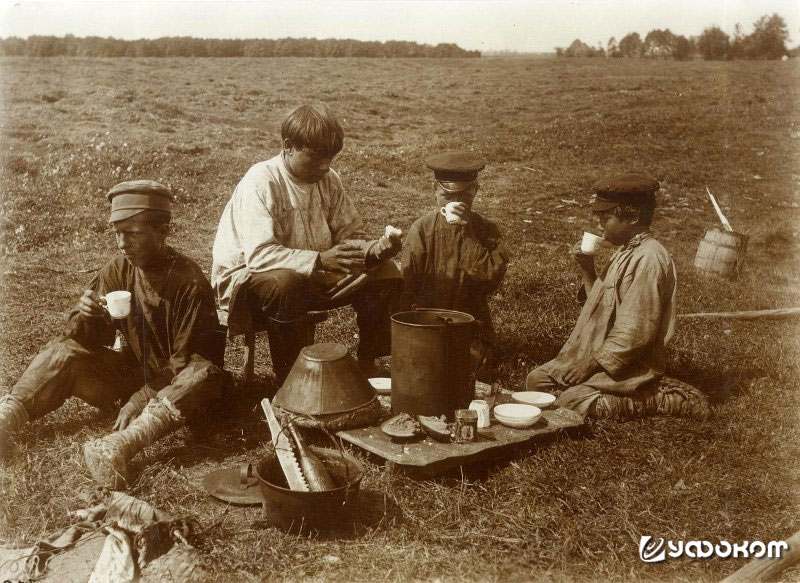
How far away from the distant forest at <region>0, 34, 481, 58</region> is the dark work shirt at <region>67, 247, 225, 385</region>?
62.8 ft

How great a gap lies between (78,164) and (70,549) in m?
10.6

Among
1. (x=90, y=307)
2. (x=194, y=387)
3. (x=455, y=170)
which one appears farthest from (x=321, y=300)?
(x=90, y=307)

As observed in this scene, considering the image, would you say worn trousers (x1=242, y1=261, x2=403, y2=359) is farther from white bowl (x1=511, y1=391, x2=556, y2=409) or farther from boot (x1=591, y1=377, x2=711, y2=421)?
boot (x1=591, y1=377, x2=711, y2=421)

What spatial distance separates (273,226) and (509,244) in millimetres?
5651

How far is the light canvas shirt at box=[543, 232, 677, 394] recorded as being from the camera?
4.97 metres

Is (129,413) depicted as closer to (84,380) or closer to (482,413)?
(84,380)

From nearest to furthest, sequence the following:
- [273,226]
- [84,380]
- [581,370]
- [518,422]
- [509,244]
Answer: [518,422] → [84,380] → [273,226] → [581,370] → [509,244]

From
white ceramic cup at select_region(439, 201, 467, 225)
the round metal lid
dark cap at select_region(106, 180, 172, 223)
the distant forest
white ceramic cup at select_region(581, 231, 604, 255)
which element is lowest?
the round metal lid

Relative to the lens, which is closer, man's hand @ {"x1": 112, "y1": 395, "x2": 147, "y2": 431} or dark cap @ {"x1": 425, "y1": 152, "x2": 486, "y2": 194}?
man's hand @ {"x1": 112, "y1": 395, "x2": 147, "y2": 431}

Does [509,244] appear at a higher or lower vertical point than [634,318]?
lower

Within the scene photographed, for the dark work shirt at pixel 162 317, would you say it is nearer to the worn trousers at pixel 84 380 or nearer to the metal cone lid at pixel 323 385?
the worn trousers at pixel 84 380

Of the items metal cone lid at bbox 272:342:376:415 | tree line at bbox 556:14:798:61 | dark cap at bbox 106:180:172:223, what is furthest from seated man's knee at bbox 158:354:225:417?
tree line at bbox 556:14:798:61

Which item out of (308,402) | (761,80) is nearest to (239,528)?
(308,402)

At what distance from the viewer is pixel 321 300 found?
529cm
